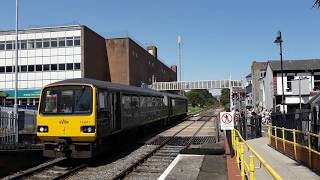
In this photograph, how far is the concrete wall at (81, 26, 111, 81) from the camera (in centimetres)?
6209

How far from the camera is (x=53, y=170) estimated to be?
1358 cm

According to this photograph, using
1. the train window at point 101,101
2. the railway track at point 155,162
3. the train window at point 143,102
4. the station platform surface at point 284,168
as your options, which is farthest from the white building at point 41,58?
the station platform surface at point 284,168

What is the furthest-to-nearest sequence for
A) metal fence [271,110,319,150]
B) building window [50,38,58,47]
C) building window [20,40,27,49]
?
building window [20,40,27,49]
building window [50,38,58,47]
metal fence [271,110,319,150]

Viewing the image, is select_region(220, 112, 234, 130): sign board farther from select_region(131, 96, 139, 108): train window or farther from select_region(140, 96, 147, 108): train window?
select_region(140, 96, 147, 108): train window

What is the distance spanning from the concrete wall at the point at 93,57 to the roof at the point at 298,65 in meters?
25.9

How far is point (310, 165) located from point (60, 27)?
180ft

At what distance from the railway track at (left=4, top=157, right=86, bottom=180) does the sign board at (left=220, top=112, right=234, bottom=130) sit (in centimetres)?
475

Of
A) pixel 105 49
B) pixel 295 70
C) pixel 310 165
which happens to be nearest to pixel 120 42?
pixel 105 49

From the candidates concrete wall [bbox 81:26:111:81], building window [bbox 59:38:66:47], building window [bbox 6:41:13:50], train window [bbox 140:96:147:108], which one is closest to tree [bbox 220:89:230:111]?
train window [bbox 140:96:147:108]

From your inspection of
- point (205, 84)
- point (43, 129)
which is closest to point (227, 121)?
point (43, 129)

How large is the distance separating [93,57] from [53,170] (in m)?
54.5

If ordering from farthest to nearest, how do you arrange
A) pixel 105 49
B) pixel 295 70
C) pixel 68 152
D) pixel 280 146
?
pixel 105 49, pixel 295 70, pixel 280 146, pixel 68 152

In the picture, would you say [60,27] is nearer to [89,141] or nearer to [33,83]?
Result: [33,83]

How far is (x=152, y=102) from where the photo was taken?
91.4ft
